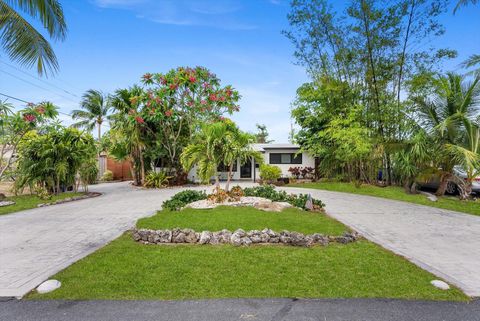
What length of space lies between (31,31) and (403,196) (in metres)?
11.3

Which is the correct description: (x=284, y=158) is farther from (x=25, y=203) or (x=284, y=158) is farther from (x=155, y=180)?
(x=25, y=203)

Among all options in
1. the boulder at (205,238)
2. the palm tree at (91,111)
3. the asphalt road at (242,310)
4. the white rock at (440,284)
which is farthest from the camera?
the palm tree at (91,111)

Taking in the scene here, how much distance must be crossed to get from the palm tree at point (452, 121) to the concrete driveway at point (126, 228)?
2.29m

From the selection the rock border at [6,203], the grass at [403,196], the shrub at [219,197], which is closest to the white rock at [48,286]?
the shrub at [219,197]

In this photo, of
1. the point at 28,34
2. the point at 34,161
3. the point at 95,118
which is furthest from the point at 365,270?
the point at 95,118

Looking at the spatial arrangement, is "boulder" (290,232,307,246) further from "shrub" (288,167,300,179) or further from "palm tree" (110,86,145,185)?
"shrub" (288,167,300,179)

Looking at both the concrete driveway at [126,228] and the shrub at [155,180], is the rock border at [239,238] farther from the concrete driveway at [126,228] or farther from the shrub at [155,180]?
the shrub at [155,180]

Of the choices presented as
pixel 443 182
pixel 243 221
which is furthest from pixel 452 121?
pixel 243 221

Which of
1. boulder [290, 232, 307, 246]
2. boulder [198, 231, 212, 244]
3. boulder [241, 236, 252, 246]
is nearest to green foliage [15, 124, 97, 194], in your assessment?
boulder [198, 231, 212, 244]

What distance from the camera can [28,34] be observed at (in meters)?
4.95

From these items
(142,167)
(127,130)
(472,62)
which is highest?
(472,62)

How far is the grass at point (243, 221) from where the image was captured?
16.8ft

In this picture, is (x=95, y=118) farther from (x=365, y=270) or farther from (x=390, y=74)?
(x=365, y=270)

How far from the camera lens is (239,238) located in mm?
4414
